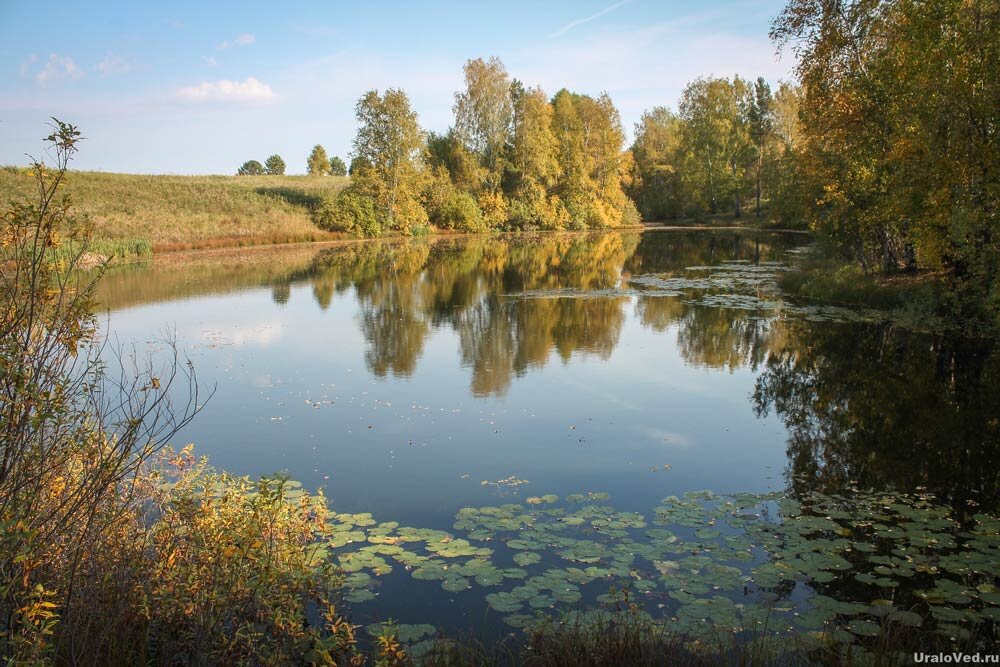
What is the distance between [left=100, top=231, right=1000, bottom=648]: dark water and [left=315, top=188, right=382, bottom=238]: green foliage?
28.2 meters

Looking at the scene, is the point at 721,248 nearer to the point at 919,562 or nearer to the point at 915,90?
the point at 915,90

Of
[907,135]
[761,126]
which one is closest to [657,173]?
[761,126]

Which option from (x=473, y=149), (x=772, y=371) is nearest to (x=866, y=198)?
(x=772, y=371)

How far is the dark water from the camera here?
7.98 meters

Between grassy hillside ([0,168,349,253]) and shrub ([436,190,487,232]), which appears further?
shrub ([436,190,487,232])

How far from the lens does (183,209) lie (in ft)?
161

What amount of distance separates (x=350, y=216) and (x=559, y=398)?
1689 inches

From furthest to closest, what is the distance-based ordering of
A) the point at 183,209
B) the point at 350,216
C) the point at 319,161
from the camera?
the point at 319,161 < the point at 350,216 < the point at 183,209

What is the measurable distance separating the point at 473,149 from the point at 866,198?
47.0m

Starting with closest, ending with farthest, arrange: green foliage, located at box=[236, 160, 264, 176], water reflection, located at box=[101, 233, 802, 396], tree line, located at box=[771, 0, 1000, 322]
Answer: tree line, located at box=[771, 0, 1000, 322], water reflection, located at box=[101, 233, 802, 396], green foliage, located at box=[236, 160, 264, 176]

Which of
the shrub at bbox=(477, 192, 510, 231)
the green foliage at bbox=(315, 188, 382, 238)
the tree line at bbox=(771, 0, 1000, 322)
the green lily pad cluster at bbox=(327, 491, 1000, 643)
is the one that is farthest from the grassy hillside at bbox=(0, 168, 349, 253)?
the green lily pad cluster at bbox=(327, 491, 1000, 643)

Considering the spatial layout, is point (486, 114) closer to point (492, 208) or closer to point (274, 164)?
point (492, 208)

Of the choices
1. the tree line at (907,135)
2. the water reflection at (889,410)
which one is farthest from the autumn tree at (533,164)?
the water reflection at (889,410)

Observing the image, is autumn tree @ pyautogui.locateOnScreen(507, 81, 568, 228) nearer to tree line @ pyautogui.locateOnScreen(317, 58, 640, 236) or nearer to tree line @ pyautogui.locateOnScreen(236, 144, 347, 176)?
tree line @ pyautogui.locateOnScreen(317, 58, 640, 236)
